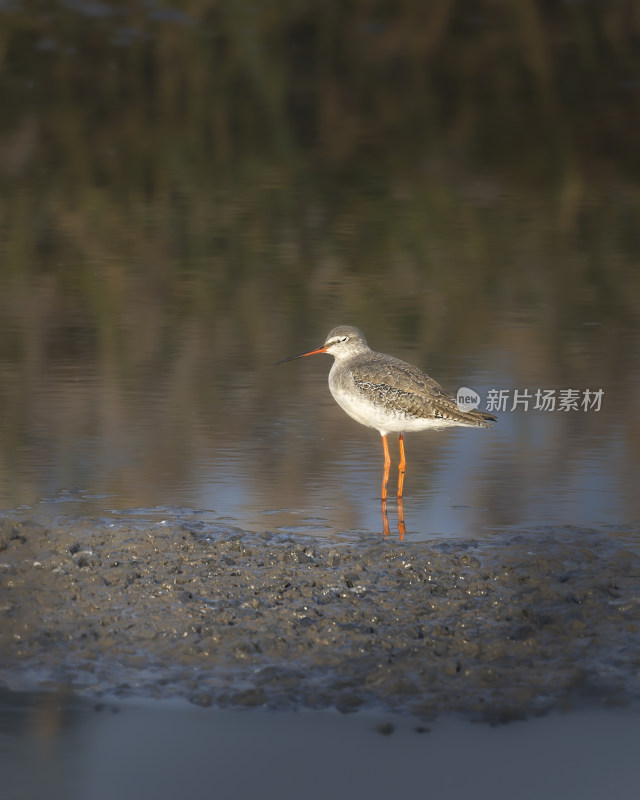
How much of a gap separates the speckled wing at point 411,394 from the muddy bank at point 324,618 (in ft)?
4.30

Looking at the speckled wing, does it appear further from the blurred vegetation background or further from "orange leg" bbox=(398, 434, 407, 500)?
the blurred vegetation background

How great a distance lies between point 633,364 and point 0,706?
17.7 ft

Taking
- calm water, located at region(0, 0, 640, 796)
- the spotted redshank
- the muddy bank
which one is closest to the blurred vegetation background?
calm water, located at region(0, 0, 640, 796)

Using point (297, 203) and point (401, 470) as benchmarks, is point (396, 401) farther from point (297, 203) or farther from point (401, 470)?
point (297, 203)

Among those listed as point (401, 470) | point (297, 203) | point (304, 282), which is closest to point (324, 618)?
point (401, 470)

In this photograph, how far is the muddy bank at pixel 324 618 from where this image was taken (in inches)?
188

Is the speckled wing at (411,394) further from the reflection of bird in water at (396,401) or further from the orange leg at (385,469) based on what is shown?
the orange leg at (385,469)

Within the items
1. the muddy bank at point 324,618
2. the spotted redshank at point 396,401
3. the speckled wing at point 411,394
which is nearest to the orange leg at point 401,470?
the spotted redshank at point 396,401

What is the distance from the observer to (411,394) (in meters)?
7.33

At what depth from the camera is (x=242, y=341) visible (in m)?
9.72

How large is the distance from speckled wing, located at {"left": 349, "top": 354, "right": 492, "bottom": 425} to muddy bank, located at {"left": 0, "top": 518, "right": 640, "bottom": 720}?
1.31 metres

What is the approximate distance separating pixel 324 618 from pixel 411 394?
2.31m

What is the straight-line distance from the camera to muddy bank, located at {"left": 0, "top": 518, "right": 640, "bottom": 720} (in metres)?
4.78

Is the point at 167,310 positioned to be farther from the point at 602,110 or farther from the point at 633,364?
the point at 602,110
